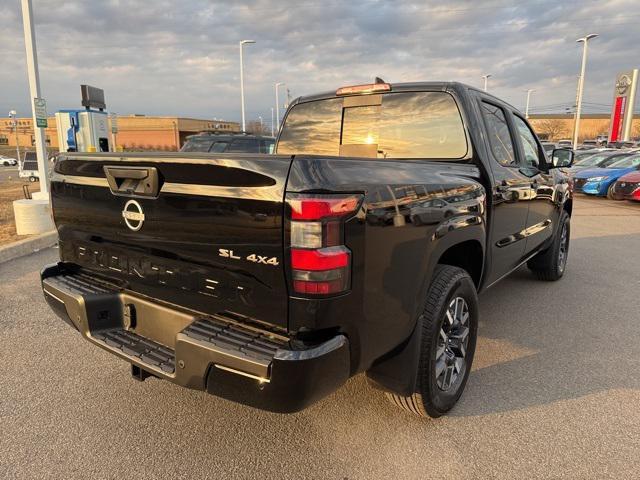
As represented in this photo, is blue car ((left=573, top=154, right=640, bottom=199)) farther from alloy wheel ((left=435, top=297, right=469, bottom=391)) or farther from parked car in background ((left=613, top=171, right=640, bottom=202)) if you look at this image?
alloy wheel ((left=435, top=297, right=469, bottom=391))

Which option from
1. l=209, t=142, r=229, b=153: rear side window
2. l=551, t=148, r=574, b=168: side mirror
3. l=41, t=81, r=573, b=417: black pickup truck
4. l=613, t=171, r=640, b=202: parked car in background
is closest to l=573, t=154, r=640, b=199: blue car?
l=613, t=171, r=640, b=202: parked car in background

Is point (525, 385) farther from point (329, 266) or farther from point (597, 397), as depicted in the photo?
point (329, 266)

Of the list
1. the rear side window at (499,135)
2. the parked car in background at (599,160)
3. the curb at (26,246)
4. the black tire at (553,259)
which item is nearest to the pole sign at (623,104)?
the parked car in background at (599,160)

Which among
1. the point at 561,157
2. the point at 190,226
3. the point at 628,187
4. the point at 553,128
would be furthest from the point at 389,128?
the point at 553,128

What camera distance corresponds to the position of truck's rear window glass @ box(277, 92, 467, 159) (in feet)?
A: 10.9

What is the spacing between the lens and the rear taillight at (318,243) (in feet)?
5.92

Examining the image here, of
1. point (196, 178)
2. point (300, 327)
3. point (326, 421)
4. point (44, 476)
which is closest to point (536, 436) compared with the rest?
point (326, 421)

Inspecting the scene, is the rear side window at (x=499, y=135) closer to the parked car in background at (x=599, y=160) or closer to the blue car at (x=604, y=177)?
the blue car at (x=604, y=177)

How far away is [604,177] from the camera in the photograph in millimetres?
15219

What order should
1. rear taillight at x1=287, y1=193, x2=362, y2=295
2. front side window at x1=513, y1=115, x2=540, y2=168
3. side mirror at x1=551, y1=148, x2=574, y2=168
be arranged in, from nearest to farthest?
rear taillight at x1=287, y1=193, x2=362, y2=295 < front side window at x1=513, y1=115, x2=540, y2=168 < side mirror at x1=551, y1=148, x2=574, y2=168

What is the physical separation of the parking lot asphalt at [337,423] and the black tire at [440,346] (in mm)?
148

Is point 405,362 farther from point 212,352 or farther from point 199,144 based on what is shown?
point 199,144

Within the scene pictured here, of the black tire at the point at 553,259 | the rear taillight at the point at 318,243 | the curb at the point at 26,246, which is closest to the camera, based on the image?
the rear taillight at the point at 318,243

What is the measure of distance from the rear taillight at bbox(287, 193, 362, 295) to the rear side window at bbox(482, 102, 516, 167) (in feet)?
6.84
